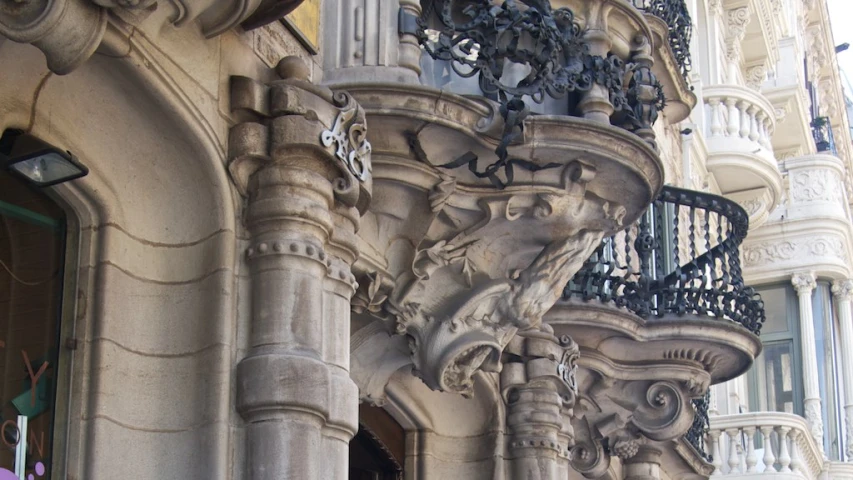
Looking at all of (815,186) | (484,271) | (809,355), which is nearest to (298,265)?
(484,271)

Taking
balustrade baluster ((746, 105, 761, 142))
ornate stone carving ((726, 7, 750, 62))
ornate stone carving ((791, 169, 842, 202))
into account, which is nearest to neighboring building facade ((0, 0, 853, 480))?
balustrade baluster ((746, 105, 761, 142))

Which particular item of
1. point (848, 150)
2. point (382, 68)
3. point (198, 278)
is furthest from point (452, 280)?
point (848, 150)

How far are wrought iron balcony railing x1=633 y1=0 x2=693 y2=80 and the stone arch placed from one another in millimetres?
6672

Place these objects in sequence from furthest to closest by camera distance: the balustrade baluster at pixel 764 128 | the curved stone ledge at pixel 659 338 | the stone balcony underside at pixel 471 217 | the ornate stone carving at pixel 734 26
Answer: the ornate stone carving at pixel 734 26 → the balustrade baluster at pixel 764 128 → the curved stone ledge at pixel 659 338 → the stone balcony underside at pixel 471 217

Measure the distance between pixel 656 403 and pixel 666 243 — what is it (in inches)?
149

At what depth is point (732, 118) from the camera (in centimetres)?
2175

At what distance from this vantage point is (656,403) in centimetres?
1353

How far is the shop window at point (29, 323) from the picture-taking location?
286 inches

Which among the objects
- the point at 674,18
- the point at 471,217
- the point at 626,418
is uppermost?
the point at 674,18

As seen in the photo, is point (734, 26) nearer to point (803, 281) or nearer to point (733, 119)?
point (733, 119)

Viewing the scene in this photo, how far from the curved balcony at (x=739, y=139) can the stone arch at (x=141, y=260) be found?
1423cm

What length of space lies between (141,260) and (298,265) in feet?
2.38

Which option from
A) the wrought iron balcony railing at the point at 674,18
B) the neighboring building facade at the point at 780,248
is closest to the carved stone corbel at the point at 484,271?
the wrought iron balcony railing at the point at 674,18

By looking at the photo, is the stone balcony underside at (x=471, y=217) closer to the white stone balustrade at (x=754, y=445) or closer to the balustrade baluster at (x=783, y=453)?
the white stone balustrade at (x=754, y=445)
